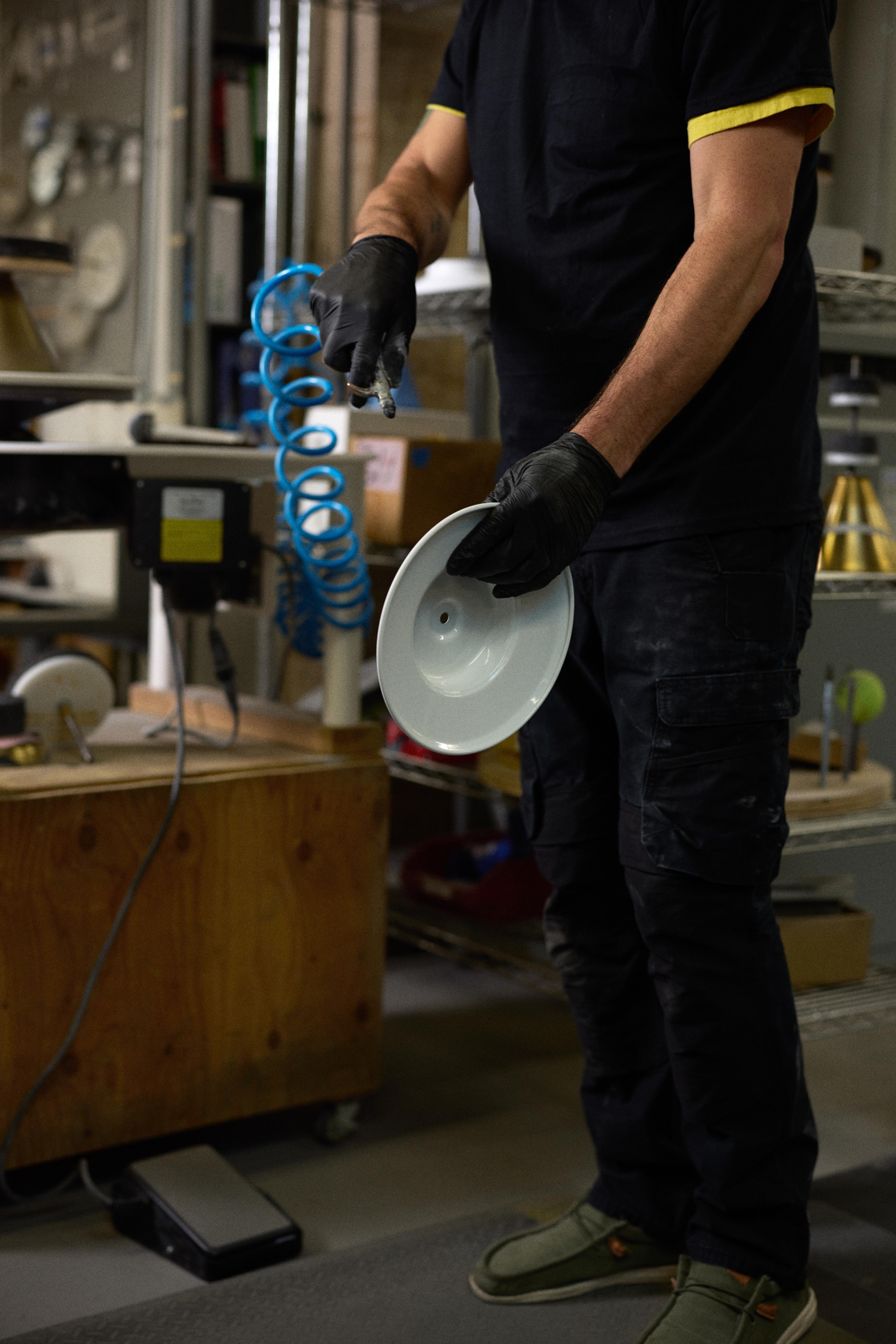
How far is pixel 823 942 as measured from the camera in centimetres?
229

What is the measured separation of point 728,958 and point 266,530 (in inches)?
38.9

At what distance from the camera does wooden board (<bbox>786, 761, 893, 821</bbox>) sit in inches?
84.6

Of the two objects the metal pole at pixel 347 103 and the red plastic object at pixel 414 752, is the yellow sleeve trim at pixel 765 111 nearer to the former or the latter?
the red plastic object at pixel 414 752

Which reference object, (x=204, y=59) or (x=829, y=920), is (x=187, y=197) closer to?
(x=204, y=59)

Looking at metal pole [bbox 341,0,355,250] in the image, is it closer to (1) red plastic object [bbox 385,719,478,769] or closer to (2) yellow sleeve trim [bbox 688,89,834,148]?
(1) red plastic object [bbox 385,719,478,769]

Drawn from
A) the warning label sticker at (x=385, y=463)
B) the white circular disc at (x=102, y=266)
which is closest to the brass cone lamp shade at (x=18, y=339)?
the warning label sticker at (x=385, y=463)

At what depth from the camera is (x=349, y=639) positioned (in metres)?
2.03

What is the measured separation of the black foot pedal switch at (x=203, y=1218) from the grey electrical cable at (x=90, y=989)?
0.09m

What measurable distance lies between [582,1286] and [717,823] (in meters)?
0.61

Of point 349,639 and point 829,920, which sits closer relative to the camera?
point 349,639

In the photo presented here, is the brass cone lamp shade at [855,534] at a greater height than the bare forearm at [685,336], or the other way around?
the bare forearm at [685,336]

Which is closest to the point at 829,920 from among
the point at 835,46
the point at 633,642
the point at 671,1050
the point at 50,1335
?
the point at 671,1050

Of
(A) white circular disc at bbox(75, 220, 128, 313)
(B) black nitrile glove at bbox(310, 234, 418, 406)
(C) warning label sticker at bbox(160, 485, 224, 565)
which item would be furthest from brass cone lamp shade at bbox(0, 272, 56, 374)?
(A) white circular disc at bbox(75, 220, 128, 313)

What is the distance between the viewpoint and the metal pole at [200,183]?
3.17 meters
